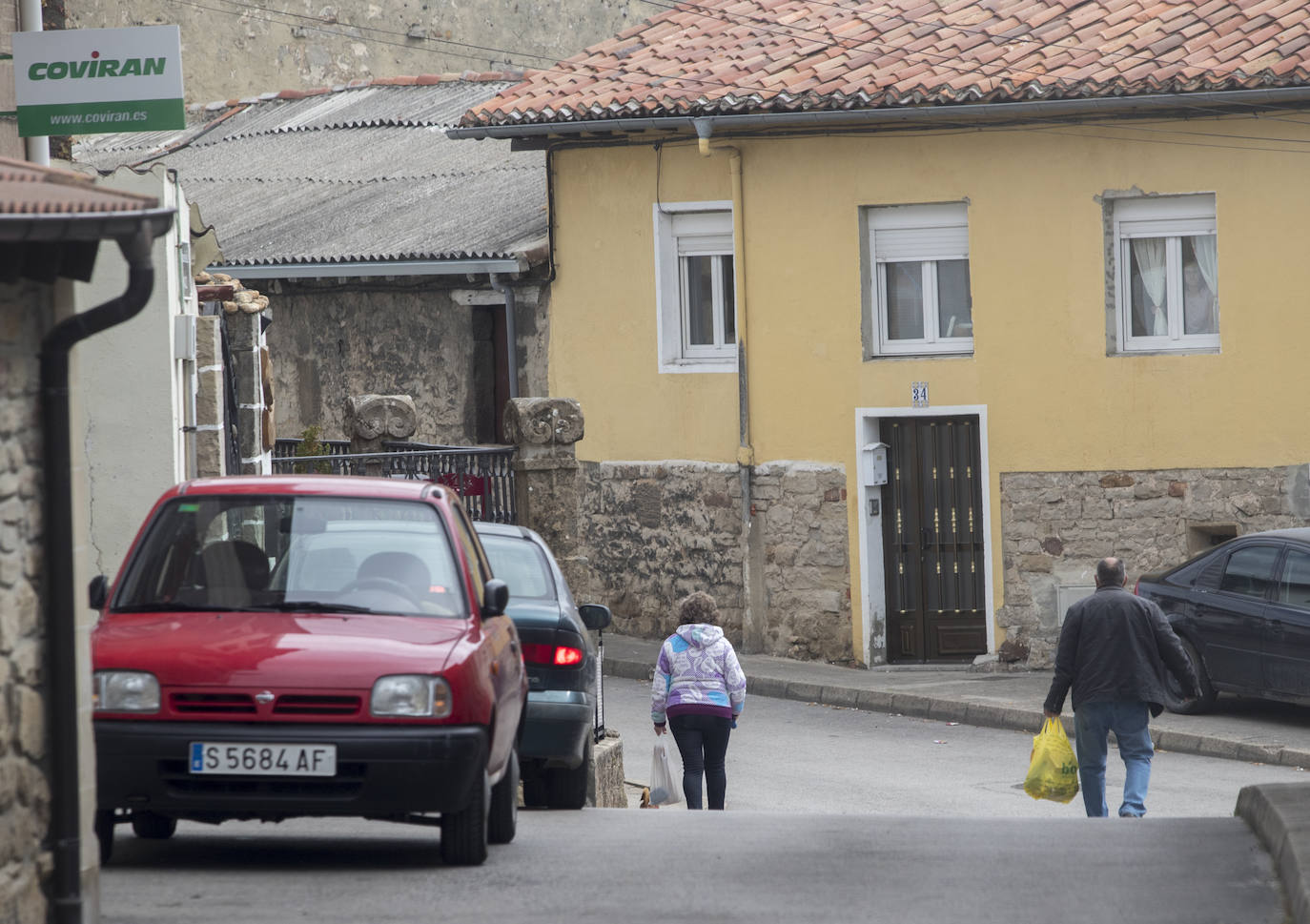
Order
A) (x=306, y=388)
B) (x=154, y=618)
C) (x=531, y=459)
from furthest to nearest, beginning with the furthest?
(x=306, y=388) → (x=531, y=459) → (x=154, y=618)

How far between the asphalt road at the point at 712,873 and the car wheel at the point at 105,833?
0.29 ft

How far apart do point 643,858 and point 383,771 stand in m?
1.39

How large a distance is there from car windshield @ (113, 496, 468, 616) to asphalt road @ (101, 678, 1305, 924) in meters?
1.04

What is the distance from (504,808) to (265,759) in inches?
59.6

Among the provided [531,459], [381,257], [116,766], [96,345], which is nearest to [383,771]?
[116,766]

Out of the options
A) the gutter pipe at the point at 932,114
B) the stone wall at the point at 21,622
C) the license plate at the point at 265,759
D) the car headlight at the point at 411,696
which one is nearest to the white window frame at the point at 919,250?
the gutter pipe at the point at 932,114

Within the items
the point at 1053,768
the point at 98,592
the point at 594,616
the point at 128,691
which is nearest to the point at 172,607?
the point at 98,592

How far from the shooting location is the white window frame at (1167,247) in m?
19.1

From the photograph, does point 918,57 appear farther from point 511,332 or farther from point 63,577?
point 63,577

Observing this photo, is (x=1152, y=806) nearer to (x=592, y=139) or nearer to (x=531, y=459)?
(x=531, y=459)

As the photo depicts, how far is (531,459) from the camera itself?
17719mm

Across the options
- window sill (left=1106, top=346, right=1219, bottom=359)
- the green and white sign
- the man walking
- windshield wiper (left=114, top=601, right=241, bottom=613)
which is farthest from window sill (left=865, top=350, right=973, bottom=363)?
windshield wiper (left=114, top=601, right=241, bottom=613)

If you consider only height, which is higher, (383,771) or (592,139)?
(592,139)

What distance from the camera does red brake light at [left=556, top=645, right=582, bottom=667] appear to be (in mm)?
10648
